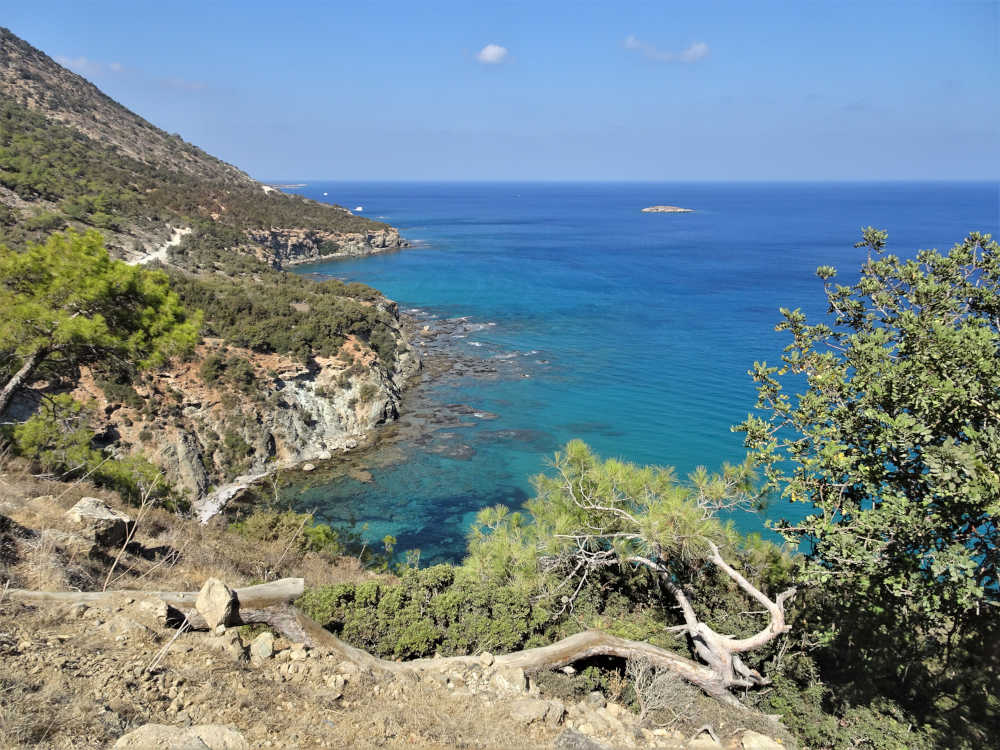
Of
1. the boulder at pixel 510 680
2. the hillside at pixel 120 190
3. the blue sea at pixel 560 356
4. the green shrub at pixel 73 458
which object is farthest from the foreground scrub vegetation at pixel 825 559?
the hillside at pixel 120 190

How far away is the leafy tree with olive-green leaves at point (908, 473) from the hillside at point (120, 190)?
3760cm

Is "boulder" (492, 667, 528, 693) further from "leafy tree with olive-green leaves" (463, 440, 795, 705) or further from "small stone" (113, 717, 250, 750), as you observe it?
"small stone" (113, 717, 250, 750)

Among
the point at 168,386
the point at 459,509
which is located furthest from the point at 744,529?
the point at 168,386

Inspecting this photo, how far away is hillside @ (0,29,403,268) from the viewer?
42.8 m

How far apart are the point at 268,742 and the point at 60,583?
4.57 m

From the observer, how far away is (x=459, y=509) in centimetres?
2478

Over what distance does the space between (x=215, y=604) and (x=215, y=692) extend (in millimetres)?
1854

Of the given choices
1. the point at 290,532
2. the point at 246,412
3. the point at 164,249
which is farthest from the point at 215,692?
the point at 164,249

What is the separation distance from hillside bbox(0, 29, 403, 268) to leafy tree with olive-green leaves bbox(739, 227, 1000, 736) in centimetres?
3760

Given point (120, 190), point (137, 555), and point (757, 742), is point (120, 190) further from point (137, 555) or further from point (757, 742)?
point (757, 742)

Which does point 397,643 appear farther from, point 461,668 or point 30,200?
point 30,200

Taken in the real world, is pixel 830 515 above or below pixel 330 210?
below

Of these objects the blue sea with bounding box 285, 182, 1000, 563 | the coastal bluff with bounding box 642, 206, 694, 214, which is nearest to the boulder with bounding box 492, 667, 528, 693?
the blue sea with bounding box 285, 182, 1000, 563

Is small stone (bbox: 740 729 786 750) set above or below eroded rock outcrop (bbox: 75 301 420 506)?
above
